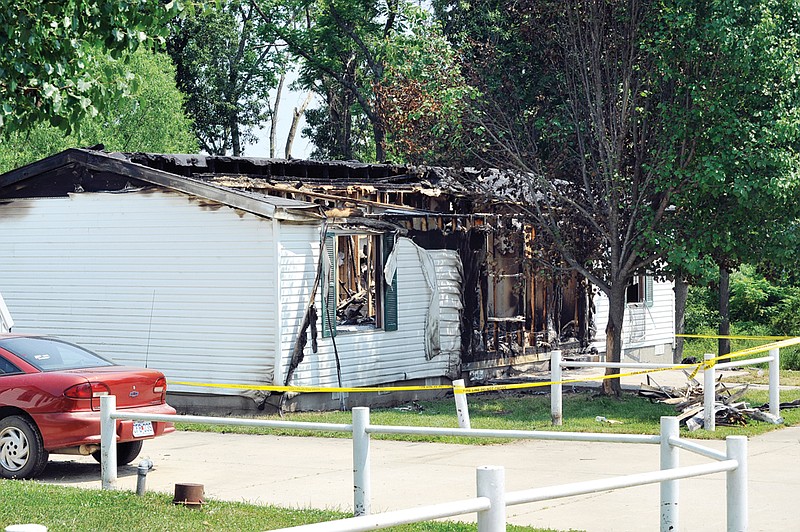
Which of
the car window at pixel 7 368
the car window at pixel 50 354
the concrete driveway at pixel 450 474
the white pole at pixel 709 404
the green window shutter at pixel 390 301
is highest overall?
the green window shutter at pixel 390 301

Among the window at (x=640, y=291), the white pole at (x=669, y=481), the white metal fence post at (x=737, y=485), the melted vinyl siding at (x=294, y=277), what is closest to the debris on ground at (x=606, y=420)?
the melted vinyl siding at (x=294, y=277)

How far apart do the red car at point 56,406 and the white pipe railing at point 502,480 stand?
4.52 feet

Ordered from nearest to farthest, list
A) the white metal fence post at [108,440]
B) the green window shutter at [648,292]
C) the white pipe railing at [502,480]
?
the white pipe railing at [502,480] → the white metal fence post at [108,440] → the green window shutter at [648,292]

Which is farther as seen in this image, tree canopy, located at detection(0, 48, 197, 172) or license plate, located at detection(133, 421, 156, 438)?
tree canopy, located at detection(0, 48, 197, 172)

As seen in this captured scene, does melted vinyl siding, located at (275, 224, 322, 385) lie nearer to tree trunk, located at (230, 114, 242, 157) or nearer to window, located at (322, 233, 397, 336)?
window, located at (322, 233, 397, 336)

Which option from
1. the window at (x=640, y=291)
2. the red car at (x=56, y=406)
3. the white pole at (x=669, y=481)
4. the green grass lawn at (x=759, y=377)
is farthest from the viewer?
the window at (x=640, y=291)

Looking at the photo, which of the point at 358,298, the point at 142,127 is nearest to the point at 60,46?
the point at 358,298

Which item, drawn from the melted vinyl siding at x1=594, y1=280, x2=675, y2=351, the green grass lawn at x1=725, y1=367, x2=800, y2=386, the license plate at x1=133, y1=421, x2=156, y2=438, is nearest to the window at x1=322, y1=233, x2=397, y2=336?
the melted vinyl siding at x1=594, y1=280, x2=675, y2=351

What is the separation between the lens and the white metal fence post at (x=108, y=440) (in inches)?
417

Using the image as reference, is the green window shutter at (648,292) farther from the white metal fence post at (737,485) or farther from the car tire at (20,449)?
the white metal fence post at (737,485)

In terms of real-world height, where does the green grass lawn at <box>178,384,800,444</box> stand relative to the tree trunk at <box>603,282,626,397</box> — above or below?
below

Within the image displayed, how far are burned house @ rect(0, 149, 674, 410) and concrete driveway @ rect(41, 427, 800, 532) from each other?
246cm

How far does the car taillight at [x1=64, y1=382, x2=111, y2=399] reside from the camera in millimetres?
12203

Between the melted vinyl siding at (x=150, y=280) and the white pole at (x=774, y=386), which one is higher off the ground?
the melted vinyl siding at (x=150, y=280)
